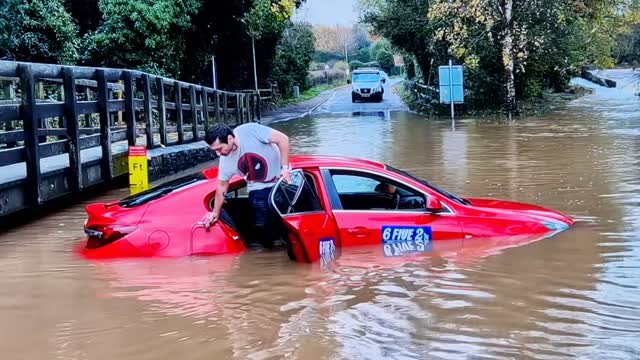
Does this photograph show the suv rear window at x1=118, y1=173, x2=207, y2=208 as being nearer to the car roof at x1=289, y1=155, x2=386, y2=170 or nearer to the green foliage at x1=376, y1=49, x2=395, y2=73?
the car roof at x1=289, y1=155, x2=386, y2=170

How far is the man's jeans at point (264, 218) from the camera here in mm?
6414

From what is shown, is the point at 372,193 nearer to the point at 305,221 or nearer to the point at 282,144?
the point at 305,221

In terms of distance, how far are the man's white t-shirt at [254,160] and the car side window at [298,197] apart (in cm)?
15

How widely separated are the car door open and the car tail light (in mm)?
1326

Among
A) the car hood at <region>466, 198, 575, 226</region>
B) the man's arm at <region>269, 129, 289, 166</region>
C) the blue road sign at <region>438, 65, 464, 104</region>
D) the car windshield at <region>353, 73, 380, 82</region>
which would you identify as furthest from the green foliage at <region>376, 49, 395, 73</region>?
the man's arm at <region>269, 129, 289, 166</region>

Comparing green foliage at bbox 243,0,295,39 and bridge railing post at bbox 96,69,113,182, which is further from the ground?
green foliage at bbox 243,0,295,39

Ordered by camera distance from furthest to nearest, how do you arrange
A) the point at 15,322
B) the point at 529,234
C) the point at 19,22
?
the point at 19,22, the point at 529,234, the point at 15,322

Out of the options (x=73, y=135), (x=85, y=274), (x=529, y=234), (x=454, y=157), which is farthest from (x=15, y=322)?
(x=454, y=157)

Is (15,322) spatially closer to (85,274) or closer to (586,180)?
(85,274)

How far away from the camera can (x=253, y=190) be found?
6465 mm

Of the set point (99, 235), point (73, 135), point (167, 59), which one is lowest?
point (99, 235)

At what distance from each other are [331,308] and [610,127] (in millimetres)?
18040

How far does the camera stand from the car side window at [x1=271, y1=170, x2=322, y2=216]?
6.47 metres

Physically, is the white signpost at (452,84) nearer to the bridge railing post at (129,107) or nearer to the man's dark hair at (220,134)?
the bridge railing post at (129,107)
